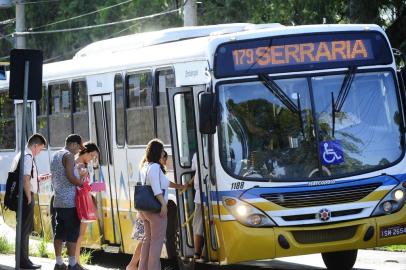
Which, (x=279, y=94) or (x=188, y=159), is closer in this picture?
(x=279, y=94)

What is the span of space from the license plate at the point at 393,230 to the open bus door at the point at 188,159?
75.8 inches

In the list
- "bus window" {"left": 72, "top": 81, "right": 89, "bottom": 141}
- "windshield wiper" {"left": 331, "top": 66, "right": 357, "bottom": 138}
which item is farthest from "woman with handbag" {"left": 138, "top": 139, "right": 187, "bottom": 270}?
"bus window" {"left": 72, "top": 81, "right": 89, "bottom": 141}

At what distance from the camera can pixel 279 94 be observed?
42.2 ft

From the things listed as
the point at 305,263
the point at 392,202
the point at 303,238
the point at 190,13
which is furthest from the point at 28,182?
the point at 190,13

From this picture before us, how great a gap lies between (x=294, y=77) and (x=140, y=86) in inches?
115

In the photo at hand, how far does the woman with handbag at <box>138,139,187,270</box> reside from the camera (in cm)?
1261

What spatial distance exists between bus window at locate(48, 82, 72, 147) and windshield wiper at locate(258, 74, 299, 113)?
5.49 meters

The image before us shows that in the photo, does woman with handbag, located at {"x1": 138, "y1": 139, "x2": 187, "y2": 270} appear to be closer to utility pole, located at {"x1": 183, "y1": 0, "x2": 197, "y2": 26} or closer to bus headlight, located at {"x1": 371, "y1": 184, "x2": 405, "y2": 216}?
bus headlight, located at {"x1": 371, "y1": 184, "x2": 405, "y2": 216}

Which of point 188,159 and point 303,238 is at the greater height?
point 188,159

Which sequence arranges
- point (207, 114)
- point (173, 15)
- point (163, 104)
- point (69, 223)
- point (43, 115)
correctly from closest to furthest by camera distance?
point (207, 114)
point (69, 223)
point (163, 104)
point (43, 115)
point (173, 15)

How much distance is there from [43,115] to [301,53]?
691 cm

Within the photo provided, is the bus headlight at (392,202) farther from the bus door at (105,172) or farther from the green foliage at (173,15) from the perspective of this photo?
the green foliage at (173,15)

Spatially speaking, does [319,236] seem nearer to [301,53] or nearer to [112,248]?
[301,53]

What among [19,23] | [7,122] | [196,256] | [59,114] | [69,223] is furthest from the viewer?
[19,23]
